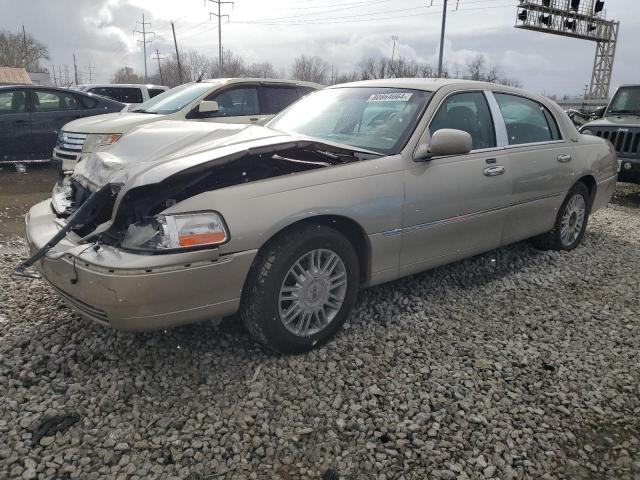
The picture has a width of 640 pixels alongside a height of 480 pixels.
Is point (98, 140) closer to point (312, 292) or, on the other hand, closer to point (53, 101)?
point (53, 101)

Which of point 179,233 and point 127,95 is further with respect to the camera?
point 127,95

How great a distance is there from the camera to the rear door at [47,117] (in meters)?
8.96

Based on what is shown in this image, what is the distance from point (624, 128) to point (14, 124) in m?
10.3

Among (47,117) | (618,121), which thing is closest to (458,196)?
(618,121)

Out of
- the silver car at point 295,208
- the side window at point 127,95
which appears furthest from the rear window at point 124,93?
the silver car at point 295,208

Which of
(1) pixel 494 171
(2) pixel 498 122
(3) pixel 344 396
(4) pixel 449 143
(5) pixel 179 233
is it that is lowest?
(3) pixel 344 396

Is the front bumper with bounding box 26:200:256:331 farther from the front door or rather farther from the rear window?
the rear window

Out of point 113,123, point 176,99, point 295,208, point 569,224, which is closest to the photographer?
point 295,208

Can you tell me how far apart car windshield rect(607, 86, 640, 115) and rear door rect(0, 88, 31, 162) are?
34.5 feet

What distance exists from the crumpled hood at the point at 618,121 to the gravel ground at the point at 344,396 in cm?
551

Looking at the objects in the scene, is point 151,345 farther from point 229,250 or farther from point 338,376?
point 338,376

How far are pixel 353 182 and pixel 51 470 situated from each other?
2.10 m

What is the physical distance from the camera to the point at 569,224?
16.7 feet

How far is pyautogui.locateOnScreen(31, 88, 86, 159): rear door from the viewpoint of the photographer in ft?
Answer: 29.4
